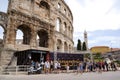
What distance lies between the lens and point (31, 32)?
80.2ft

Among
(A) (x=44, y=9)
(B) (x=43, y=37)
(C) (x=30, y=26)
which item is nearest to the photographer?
(C) (x=30, y=26)

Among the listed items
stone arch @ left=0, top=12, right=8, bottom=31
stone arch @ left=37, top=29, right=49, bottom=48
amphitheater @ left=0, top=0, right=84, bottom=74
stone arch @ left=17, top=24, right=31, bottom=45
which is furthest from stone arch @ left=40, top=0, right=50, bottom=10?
stone arch @ left=0, top=12, right=8, bottom=31

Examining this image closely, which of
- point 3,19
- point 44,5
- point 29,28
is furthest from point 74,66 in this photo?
point 3,19

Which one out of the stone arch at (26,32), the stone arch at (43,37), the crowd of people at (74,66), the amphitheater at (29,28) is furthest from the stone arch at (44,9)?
the crowd of people at (74,66)

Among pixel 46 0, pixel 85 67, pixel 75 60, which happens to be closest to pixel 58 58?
pixel 75 60

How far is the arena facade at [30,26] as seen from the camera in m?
21.6

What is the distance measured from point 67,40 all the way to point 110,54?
Answer: 3484 centimetres

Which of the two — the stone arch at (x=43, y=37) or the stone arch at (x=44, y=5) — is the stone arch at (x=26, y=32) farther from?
the stone arch at (x=44, y=5)

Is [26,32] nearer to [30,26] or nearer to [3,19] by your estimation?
[30,26]

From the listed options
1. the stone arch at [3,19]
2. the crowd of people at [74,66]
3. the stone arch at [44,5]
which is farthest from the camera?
the stone arch at [44,5]

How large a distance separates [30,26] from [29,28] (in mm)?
313

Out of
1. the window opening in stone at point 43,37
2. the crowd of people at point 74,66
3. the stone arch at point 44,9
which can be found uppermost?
the stone arch at point 44,9

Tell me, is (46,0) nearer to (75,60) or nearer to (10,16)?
(10,16)

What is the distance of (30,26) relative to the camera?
2442 cm
